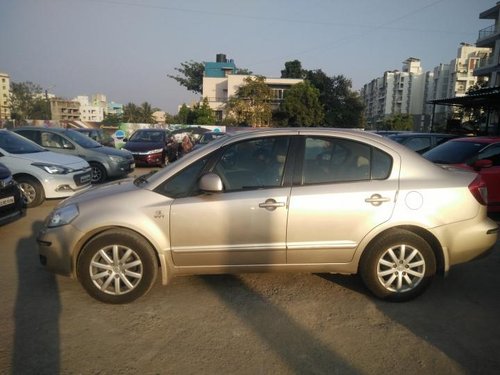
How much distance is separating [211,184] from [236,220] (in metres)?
0.39

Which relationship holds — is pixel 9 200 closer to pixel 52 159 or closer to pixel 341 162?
pixel 52 159

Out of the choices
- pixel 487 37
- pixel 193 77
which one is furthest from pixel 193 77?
pixel 487 37

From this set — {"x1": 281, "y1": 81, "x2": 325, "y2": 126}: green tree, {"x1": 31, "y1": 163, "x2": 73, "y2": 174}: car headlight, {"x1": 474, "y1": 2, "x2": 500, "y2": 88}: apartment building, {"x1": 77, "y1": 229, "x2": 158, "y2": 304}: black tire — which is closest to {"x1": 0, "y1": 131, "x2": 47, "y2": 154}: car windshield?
{"x1": 31, "y1": 163, "x2": 73, "y2": 174}: car headlight

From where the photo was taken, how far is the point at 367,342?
9.82 ft

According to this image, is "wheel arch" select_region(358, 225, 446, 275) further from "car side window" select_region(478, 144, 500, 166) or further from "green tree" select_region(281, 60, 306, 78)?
"green tree" select_region(281, 60, 306, 78)

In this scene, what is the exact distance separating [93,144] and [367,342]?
10.2 m

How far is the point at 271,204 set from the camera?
3412 mm

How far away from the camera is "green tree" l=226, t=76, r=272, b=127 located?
4928 centimetres

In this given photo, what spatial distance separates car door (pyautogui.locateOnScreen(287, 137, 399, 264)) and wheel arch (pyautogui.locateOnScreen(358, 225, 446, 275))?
13cm

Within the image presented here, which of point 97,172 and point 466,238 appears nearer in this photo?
point 466,238

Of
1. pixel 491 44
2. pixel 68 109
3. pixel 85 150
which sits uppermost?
pixel 491 44

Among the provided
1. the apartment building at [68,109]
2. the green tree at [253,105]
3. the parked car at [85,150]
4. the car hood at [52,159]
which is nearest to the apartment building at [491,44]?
the green tree at [253,105]

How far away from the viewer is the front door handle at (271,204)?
3.41 meters

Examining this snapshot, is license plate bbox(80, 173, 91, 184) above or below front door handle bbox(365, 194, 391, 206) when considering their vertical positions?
below
